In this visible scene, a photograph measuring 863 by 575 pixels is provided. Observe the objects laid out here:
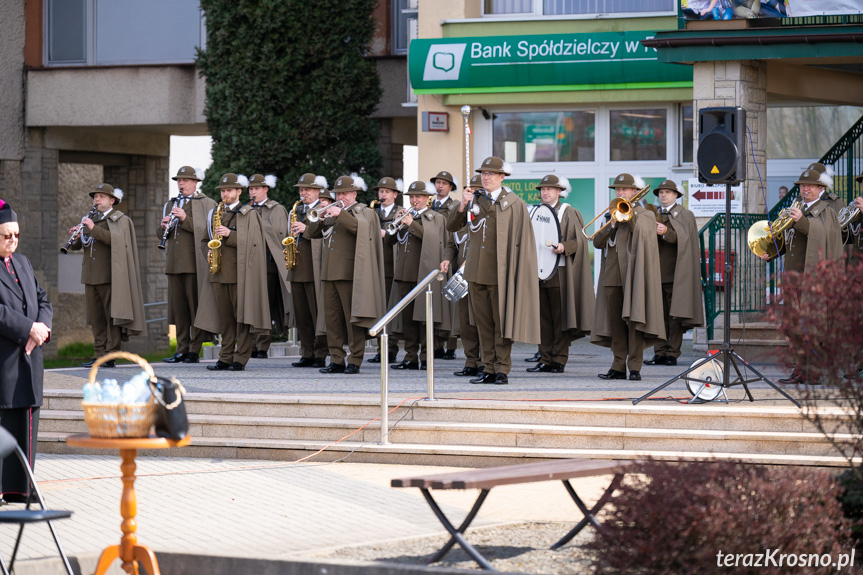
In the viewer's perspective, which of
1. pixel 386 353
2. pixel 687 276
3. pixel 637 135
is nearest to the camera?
pixel 386 353

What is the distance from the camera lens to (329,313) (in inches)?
561

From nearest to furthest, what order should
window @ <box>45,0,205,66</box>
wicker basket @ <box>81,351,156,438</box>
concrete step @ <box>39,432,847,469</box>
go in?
wicker basket @ <box>81,351,156,438</box> → concrete step @ <box>39,432,847,469</box> → window @ <box>45,0,205,66</box>

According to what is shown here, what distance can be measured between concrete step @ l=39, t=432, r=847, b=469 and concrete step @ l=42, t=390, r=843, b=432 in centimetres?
34

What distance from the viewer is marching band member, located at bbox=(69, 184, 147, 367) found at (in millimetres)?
15508

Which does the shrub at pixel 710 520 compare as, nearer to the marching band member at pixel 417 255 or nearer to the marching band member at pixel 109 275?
the marching band member at pixel 417 255

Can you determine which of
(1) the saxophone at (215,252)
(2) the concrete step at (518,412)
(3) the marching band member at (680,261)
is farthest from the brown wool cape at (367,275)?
(3) the marching band member at (680,261)

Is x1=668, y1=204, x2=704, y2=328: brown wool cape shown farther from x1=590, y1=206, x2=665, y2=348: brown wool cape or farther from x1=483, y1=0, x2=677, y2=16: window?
x1=483, y1=0, x2=677, y2=16: window

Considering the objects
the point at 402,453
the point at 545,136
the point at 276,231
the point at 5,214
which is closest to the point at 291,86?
the point at 545,136

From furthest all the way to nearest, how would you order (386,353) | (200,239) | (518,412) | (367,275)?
(200,239) → (367,275) → (518,412) → (386,353)

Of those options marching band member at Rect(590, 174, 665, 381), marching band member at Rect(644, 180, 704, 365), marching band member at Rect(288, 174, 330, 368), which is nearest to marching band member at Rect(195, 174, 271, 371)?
marching band member at Rect(288, 174, 330, 368)

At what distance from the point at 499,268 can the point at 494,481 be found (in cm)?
598

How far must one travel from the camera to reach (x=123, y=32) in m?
23.9

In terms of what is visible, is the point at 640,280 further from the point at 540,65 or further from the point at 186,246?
the point at 540,65

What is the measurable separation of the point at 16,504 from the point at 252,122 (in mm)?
12563
